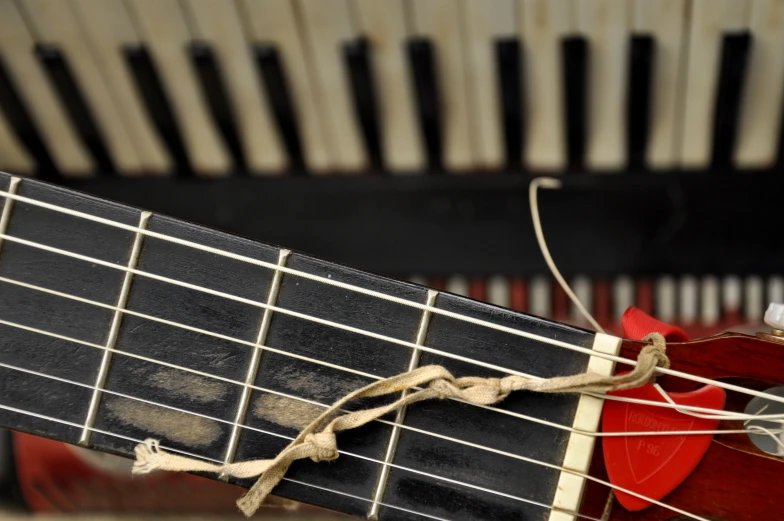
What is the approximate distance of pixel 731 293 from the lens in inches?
38.3

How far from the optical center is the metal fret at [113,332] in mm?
523

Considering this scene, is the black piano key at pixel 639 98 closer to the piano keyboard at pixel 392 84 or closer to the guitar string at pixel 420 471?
the piano keyboard at pixel 392 84

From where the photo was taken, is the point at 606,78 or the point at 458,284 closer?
the point at 606,78

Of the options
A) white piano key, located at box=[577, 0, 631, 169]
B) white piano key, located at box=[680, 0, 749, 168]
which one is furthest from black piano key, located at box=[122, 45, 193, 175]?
white piano key, located at box=[680, 0, 749, 168]

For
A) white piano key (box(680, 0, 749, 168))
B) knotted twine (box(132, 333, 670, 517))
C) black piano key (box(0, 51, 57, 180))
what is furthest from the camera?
black piano key (box(0, 51, 57, 180))

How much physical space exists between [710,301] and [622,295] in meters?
0.10

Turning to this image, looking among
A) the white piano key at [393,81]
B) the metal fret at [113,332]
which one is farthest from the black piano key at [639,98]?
the metal fret at [113,332]

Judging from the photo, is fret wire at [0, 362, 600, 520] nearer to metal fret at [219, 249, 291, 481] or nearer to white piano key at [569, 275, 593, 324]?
metal fret at [219, 249, 291, 481]

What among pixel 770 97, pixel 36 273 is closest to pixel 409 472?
pixel 36 273

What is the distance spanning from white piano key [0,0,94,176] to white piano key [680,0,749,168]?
2.22 feet

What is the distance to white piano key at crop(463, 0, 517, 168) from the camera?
0.82 m

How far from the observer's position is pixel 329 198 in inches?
37.9

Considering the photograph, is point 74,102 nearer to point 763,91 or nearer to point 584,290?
point 584,290

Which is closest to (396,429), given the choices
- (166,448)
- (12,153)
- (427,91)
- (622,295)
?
(166,448)
